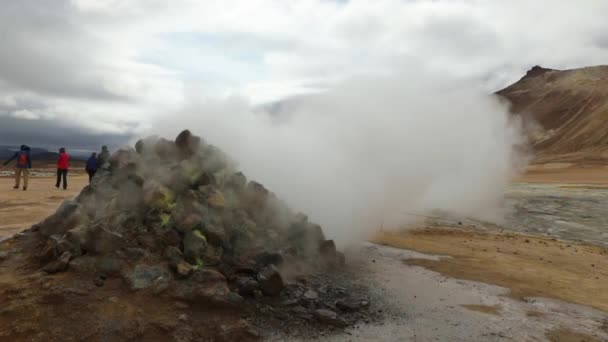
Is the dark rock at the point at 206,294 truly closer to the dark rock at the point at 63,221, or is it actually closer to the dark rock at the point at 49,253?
the dark rock at the point at 49,253

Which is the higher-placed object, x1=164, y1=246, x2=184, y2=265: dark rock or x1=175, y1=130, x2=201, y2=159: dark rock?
x1=175, y1=130, x2=201, y2=159: dark rock

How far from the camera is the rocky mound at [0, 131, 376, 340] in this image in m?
4.95

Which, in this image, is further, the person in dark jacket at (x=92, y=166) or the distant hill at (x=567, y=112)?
the distant hill at (x=567, y=112)

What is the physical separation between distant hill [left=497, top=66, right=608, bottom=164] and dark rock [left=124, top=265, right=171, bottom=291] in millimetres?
41433

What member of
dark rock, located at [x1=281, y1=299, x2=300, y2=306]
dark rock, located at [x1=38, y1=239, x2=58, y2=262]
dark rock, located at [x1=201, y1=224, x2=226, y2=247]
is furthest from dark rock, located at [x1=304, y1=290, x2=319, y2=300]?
dark rock, located at [x1=38, y1=239, x2=58, y2=262]

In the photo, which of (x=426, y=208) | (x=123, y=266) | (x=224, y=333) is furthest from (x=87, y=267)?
(x=426, y=208)

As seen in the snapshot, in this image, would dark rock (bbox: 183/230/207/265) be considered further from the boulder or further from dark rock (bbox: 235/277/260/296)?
the boulder

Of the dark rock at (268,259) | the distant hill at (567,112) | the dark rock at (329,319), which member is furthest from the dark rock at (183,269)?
the distant hill at (567,112)

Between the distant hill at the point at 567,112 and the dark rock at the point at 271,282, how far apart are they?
133ft

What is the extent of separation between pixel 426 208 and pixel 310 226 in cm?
1004

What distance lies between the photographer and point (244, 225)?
20.6 feet

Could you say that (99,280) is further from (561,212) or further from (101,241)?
(561,212)

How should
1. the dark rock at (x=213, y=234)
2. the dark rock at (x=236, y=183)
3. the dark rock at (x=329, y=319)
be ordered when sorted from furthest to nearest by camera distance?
the dark rock at (x=236, y=183) < the dark rock at (x=213, y=234) < the dark rock at (x=329, y=319)

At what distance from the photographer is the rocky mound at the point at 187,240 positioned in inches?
195
